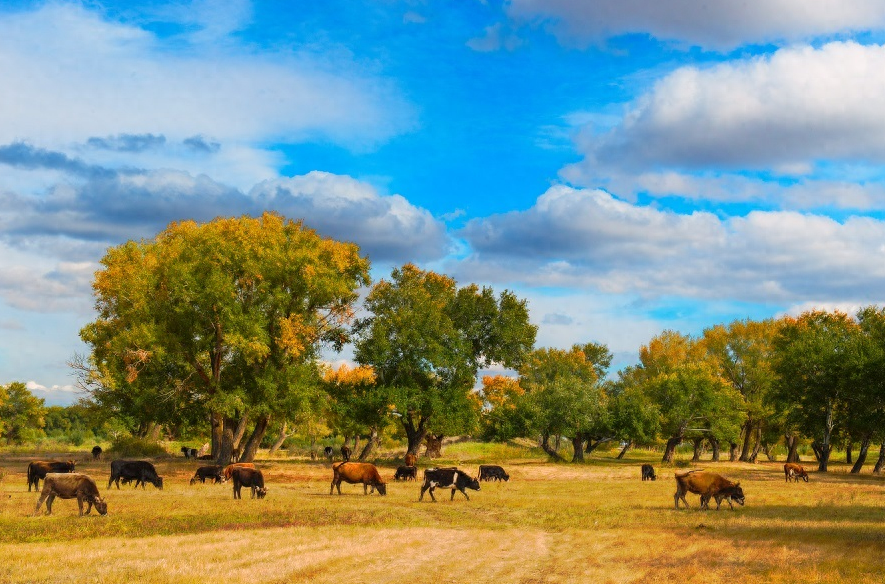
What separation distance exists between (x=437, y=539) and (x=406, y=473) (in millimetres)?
24401

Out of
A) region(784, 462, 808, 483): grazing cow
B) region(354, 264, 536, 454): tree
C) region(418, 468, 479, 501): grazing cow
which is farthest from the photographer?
region(354, 264, 536, 454): tree

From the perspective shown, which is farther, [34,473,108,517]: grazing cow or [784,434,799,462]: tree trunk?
[784,434,799,462]: tree trunk

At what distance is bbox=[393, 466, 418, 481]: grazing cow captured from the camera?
4672cm

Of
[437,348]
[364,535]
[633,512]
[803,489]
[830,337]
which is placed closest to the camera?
[364,535]

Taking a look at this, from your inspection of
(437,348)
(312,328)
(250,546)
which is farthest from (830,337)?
(250,546)

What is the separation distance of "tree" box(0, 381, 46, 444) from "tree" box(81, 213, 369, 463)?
7082 cm

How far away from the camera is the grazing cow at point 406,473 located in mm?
46719

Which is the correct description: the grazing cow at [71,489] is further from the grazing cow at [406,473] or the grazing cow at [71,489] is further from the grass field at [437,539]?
the grazing cow at [406,473]

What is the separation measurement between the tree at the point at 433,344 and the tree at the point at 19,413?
77.4 metres

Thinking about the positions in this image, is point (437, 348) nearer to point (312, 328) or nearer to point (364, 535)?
point (312, 328)

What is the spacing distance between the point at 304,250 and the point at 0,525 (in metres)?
32.2

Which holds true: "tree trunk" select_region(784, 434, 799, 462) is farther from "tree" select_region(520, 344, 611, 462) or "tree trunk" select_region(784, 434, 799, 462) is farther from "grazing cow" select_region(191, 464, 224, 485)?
"grazing cow" select_region(191, 464, 224, 485)

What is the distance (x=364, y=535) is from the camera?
907 inches

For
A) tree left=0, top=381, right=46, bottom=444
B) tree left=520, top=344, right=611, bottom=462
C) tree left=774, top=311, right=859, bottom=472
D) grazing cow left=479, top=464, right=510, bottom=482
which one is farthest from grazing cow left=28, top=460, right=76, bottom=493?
tree left=0, top=381, right=46, bottom=444
